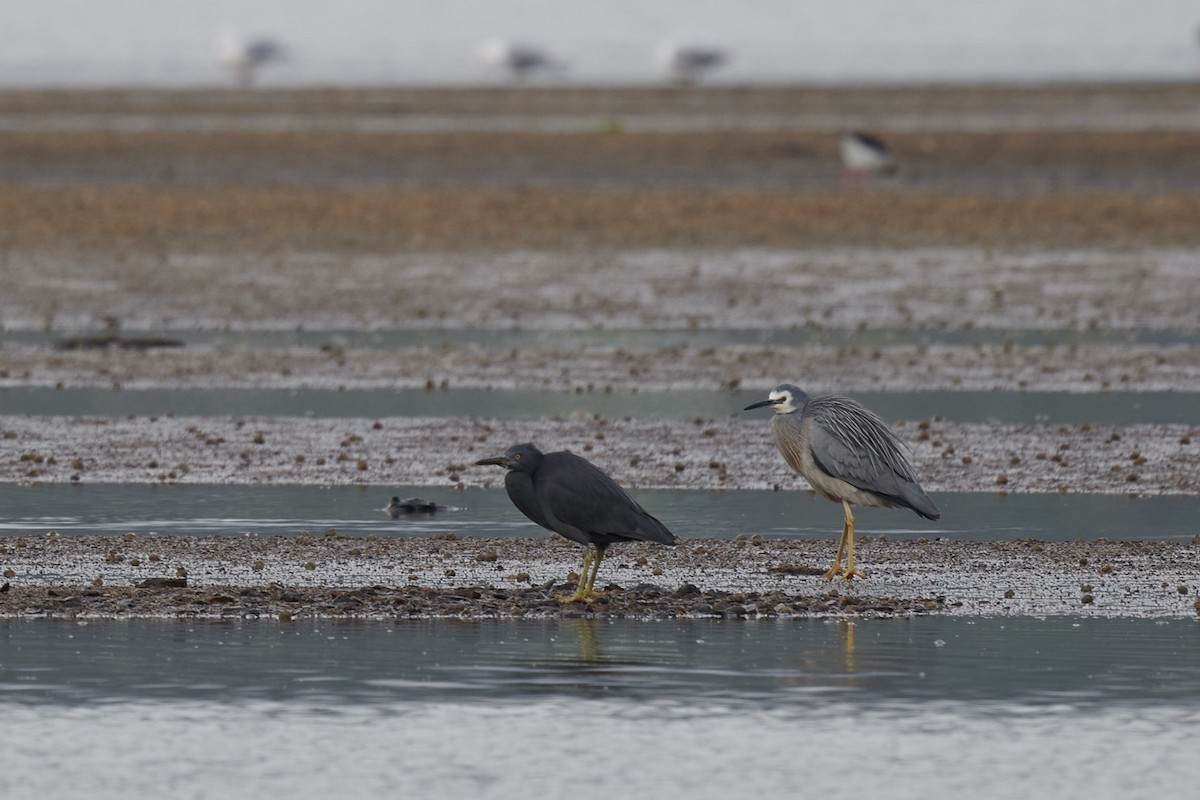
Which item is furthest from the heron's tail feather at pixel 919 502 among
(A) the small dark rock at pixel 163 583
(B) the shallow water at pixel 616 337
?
(B) the shallow water at pixel 616 337

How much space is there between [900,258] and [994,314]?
479 cm

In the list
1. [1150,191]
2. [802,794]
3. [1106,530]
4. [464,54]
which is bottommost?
[802,794]

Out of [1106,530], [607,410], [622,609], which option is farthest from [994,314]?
[622,609]

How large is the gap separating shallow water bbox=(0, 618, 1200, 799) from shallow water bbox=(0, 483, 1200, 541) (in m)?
2.61

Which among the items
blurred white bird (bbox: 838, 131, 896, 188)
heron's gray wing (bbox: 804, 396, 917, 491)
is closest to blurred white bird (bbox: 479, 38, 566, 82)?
blurred white bird (bbox: 838, 131, 896, 188)

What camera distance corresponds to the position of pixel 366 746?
878cm

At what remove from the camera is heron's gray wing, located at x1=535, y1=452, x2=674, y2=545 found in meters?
11.3

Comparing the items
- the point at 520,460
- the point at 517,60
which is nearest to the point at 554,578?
the point at 520,460

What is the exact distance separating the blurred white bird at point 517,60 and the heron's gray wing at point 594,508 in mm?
95762

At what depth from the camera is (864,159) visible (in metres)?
Answer: 41.7

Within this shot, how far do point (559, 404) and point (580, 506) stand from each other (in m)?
7.88

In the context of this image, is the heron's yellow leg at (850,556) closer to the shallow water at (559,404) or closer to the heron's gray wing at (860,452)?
the heron's gray wing at (860,452)

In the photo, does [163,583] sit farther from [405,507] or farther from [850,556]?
[850,556]

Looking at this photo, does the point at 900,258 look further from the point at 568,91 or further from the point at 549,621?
the point at 568,91
